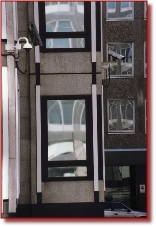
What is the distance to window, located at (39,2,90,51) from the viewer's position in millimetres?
6230

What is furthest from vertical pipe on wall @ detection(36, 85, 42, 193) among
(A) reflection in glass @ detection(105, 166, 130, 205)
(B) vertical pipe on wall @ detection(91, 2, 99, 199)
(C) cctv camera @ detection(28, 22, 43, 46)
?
(A) reflection in glass @ detection(105, 166, 130, 205)

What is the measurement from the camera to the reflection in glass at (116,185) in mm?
9398

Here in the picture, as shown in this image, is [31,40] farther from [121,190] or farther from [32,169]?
[121,190]

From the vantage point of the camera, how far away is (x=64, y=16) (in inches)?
246

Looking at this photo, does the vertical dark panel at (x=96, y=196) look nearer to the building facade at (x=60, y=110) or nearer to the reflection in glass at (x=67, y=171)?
the building facade at (x=60, y=110)

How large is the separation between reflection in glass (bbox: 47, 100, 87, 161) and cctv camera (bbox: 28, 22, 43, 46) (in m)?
0.87

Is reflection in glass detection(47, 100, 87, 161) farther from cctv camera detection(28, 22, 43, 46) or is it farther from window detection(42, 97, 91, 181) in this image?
cctv camera detection(28, 22, 43, 46)

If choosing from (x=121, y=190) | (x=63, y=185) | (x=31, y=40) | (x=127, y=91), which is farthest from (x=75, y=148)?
(x=127, y=91)

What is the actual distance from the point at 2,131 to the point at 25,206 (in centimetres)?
133

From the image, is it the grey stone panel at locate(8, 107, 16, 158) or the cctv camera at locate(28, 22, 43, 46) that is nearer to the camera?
the grey stone panel at locate(8, 107, 16, 158)

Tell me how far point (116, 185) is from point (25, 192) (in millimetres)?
3671

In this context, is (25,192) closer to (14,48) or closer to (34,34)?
(14,48)

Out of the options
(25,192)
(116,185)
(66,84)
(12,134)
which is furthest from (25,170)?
(116,185)

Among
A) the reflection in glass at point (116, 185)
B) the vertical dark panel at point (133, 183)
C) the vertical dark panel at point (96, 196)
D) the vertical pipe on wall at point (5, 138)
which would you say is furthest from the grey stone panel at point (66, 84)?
the vertical dark panel at point (133, 183)
